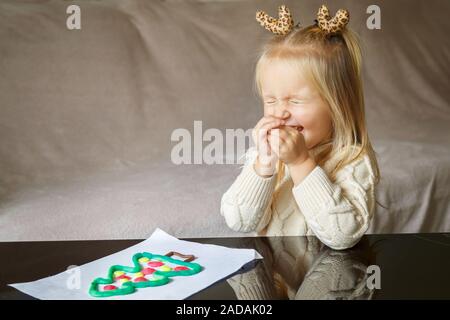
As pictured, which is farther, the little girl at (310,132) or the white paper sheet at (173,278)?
the little girl at (310,132)

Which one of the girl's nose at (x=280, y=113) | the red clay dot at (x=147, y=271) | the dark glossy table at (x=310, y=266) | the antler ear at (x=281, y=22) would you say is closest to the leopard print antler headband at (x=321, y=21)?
the antler ear at (x=281, y=22)

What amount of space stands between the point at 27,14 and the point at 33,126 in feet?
1.03

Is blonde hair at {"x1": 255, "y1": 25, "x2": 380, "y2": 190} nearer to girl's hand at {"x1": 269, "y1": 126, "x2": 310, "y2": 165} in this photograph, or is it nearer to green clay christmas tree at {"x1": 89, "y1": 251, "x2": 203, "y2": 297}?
girl's hand at {"x1": 269, "y1": 126, "x2": 310, "y2": 165}

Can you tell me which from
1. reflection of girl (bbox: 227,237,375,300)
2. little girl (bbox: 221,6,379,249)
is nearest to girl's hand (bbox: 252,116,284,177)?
little girl (bbox: 221,6,379,249)

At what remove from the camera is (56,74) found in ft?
5.12

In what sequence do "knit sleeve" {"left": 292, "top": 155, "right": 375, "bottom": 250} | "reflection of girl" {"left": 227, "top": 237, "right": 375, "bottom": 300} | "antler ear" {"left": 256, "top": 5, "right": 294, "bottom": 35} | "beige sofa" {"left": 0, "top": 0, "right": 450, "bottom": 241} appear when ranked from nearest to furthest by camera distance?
"reflection of girl" {"left": 227, "top": 237, "right": 375, "bottom": 300}
"knit sleeve" {"left": 292, "top": 155, "right": 375, "bottom": 250}
"antler ear" {"left": 256, "top": 5, "right": 294, "bottom": 35}
"beige sofa" {"left": 0, "top": 0, "right": 450, "bottom": 241}

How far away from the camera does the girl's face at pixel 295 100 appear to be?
891 mm

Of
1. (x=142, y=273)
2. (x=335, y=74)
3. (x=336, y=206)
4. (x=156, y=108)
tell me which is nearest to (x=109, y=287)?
(x=142, y=273)

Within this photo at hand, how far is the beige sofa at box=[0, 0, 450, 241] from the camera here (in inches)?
52.4

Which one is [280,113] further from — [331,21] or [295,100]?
[331,21]

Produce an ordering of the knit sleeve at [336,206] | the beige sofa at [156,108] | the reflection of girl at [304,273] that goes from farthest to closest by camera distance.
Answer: the beige sofa at [156,108] → the knit sleeve at [336,206] → the reflection of girl at [304,273]

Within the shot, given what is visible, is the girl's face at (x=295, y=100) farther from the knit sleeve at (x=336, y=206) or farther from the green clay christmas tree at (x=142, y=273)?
the green clay christmas tree at (x=142, y=273)
